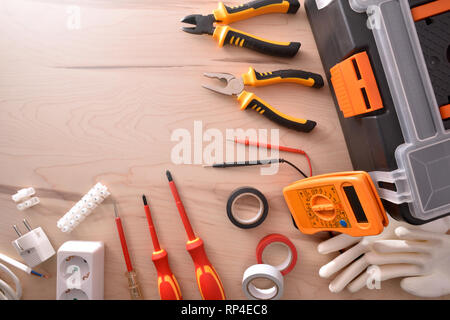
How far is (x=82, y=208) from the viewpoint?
69 cm

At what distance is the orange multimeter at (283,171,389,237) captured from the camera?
0.52m

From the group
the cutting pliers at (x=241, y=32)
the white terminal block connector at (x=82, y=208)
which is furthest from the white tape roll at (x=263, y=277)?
the cutting pliers at (x=241, y=32)

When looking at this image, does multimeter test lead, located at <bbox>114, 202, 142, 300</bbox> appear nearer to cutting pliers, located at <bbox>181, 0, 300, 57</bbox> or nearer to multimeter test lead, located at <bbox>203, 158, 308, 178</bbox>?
multimeter test lead, located at <bbox>203, 158, 308, 178</bbox>

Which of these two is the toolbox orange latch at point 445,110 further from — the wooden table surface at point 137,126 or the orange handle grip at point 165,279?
the orange handle grip at point 165,279

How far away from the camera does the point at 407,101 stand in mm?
517

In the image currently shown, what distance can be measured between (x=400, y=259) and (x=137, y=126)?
2.23 ft

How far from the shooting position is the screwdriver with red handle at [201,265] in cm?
66

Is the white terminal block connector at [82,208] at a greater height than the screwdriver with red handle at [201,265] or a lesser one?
greater

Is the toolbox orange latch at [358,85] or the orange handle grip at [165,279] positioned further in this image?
the orange handle grip at [165,279]

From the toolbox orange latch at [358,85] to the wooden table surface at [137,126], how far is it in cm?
12

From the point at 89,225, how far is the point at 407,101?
29.3 inches

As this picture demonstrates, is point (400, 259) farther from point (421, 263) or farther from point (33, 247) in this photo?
point (33, 247)

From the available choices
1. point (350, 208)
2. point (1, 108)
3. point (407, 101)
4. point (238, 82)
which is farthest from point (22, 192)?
point (407, 101)
